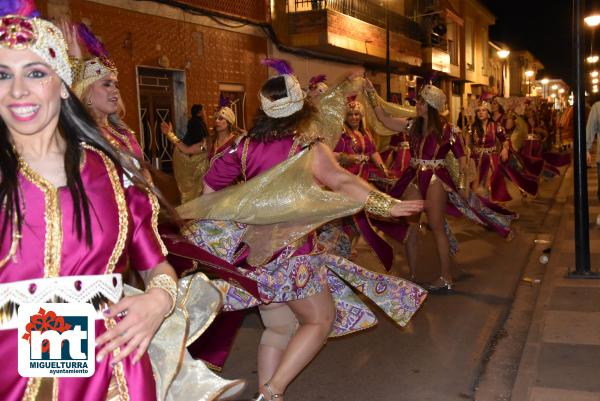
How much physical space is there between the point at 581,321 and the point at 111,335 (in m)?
4.58

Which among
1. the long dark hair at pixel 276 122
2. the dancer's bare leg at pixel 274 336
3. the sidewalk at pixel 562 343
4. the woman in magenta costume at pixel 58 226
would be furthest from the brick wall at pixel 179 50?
the woman in magenta costume at pixel 58 226

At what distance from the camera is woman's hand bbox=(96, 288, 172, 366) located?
185 centimetres

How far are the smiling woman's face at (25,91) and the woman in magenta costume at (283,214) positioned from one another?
182 cm

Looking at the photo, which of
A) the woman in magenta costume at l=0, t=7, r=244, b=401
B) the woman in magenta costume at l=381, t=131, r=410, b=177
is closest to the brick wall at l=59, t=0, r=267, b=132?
the woman in magenta costume at l=381, t=131, r=410, b=177

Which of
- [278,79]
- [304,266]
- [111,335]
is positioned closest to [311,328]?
[304,266]

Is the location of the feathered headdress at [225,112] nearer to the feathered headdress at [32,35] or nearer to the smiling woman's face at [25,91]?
the feathered headdress at [32,35]

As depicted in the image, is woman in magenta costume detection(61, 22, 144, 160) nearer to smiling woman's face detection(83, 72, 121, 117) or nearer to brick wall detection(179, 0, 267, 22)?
smiling woman's face detection(83, 72, 121, 117)

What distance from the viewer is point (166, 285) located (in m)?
2.04

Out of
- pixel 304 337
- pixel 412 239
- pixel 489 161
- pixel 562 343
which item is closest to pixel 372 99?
pixel 412 239

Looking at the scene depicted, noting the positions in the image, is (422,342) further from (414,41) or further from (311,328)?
(414,41)

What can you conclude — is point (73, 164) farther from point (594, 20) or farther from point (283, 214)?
point (594, 20)

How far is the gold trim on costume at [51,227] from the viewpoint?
6.08 feet

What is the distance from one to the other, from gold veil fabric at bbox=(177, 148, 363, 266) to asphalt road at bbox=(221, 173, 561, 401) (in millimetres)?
1300

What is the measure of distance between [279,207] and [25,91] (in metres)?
1.90
